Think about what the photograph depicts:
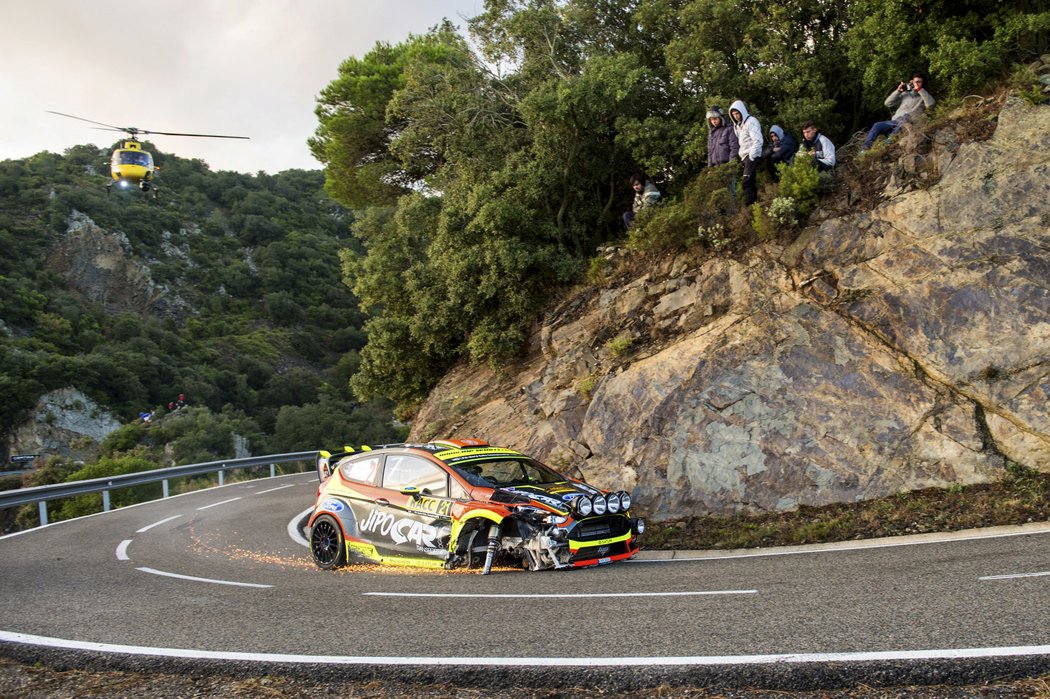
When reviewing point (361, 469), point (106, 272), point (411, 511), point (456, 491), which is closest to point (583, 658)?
point (456, 491)

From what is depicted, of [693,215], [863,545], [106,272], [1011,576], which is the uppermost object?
[106,272]

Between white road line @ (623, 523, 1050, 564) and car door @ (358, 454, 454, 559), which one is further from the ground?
car door @ (358, 454, 454, 559)

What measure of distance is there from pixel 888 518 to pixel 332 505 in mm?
7906

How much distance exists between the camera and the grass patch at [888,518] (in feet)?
32.6

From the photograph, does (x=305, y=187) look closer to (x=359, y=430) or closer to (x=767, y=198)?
(x=359, y=430)

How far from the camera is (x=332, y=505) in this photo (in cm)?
1131

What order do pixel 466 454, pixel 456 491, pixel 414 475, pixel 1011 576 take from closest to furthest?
pixel 1011 576
pixel 456 491
pixel 414 475
pixel 466 454

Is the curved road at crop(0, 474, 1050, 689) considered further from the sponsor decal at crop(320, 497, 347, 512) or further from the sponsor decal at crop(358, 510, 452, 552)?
the sponsor decal at crop(320, 497, 347, 512)

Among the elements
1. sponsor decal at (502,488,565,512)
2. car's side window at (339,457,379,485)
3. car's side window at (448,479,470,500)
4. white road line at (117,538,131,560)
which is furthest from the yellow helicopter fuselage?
sponsor decal at (502,488,565,512)

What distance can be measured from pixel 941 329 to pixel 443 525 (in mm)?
8017

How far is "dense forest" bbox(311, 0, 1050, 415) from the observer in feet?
45.5

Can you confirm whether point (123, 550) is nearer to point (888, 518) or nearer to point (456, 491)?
point (456, 491)

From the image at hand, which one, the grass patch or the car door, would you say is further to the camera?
the car door

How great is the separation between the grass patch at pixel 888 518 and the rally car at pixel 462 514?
1.46m
